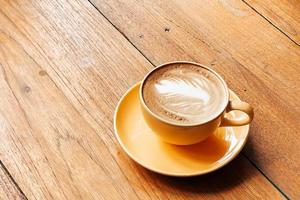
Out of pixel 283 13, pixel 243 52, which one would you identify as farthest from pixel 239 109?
pixel 283 13

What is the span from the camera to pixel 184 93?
0.71 meters

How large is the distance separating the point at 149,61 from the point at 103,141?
0.19m

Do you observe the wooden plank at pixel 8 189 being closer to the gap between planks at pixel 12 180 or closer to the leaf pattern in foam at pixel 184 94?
the gap between planks at pixel 12 180

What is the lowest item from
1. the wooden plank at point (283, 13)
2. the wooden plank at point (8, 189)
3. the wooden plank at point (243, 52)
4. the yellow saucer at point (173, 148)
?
the wooden plank at point (8, 189)

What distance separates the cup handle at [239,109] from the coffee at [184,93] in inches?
0.5

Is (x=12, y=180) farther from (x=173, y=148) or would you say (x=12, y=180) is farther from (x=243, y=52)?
(x=243, y=52)

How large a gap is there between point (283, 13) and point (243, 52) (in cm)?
14

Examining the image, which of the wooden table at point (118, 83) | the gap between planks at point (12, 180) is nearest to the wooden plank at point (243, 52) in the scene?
the wooden table at point (118, 83)

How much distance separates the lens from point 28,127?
76 centimetres

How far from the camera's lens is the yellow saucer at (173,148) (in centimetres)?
69

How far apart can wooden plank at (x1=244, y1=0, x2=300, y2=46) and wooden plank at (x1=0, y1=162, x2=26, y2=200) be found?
0.57 metres

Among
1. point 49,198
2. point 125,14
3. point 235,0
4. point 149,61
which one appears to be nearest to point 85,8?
point 125,14

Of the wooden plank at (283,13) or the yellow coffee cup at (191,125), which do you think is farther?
the wooden plank at (283,13)

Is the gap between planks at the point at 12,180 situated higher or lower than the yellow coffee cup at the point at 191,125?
lower
